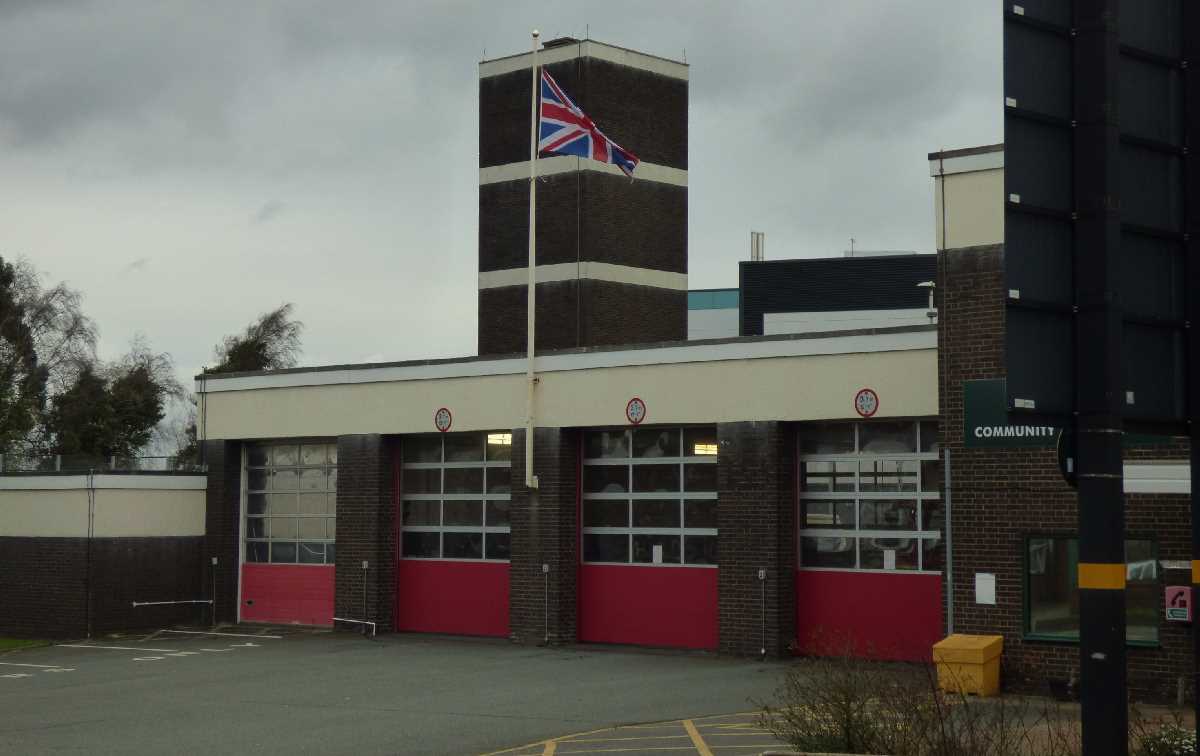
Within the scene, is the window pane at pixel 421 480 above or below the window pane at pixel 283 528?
above

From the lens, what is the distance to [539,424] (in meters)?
28.8

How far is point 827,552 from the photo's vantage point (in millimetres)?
25875

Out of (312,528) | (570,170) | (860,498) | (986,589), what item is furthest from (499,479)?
(986,589)

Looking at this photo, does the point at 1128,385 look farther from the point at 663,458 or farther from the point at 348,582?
the point at 348,582

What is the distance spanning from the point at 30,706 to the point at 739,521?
38.3 ft

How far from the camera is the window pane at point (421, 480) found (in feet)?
102

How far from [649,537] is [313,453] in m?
8.94

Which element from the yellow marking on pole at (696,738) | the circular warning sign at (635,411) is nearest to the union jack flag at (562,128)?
the circular warning sign at (635,411)

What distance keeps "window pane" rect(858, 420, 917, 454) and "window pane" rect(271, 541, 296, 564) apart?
13.9 m

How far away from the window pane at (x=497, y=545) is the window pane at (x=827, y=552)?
646 cm

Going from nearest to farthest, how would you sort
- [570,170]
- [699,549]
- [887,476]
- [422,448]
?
[887,476] < [699,549] < [422,448] < [570,170]

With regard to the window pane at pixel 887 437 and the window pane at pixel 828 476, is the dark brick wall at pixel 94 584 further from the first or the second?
the window pane at pixel 887 437

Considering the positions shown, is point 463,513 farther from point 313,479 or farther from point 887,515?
point 887,515

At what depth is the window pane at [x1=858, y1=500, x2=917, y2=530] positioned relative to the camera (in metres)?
25.0
